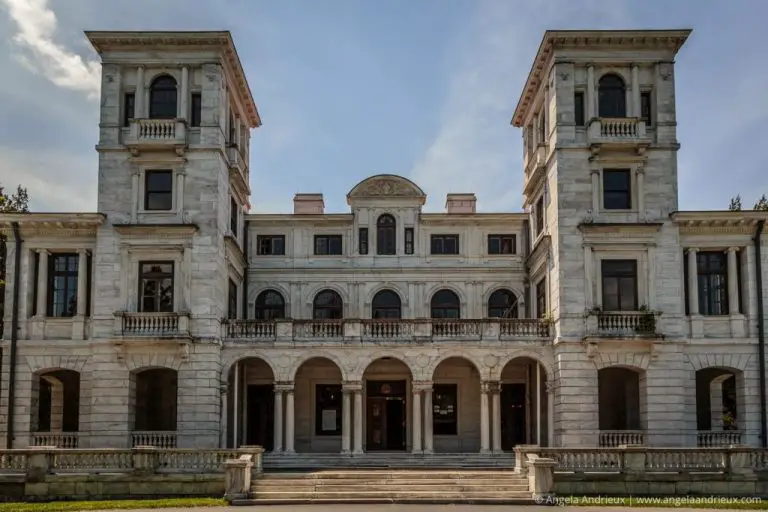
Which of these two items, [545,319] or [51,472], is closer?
[51,472]

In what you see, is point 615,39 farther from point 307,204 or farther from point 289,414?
point 289,414

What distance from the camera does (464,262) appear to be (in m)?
49.4

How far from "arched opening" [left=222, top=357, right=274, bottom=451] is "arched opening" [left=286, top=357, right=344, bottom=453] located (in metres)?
1.41

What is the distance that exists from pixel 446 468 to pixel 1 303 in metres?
27.0

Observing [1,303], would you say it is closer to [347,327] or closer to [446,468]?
[347,327]

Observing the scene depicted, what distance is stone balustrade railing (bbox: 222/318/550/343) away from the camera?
42500 millimetres

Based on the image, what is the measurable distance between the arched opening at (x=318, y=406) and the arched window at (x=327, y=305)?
9.70 feet

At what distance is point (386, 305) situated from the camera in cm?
4934

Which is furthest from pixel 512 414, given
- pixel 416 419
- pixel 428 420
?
pixel 416 419

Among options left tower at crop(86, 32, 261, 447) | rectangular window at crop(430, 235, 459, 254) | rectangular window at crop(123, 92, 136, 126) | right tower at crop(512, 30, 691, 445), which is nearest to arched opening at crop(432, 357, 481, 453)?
rectangular window at crop(430, 235, 459, 254)

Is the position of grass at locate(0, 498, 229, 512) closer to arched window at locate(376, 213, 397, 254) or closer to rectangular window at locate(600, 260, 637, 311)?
rectangular window at locate(600, 260, 637, 311)

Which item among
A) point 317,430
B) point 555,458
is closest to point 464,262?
point 317,430

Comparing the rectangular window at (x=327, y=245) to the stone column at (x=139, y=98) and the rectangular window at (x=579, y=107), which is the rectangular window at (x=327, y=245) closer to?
the stone column at (x=139, y=98)

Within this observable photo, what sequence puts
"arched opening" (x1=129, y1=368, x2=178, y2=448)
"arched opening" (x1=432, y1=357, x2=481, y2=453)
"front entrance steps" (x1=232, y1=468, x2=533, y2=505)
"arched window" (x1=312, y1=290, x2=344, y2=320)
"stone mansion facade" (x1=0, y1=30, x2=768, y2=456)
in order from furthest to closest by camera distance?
"arched window" (x1=312, y1=290, x2=344, y2=320), "arched opening" (x1=432, y1=357, x2=481, y2=453), "arched opening" (x1=129, y1=368, x2=178, y2=448), "stone mansion facade" (x1=0, y1=30, x2=768, y2=456), "front entrance steps" (x1=232, y1=468, x2=533, y2=505)
